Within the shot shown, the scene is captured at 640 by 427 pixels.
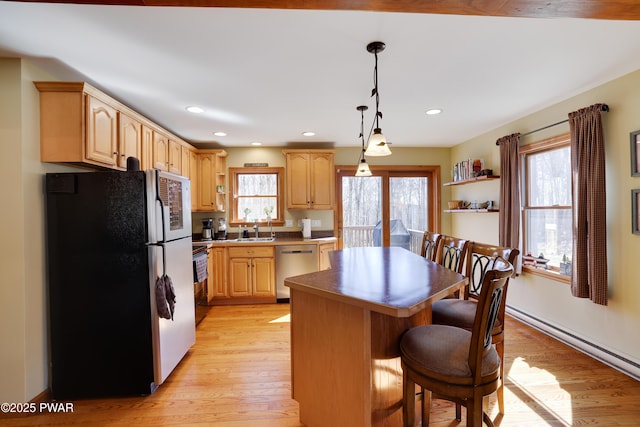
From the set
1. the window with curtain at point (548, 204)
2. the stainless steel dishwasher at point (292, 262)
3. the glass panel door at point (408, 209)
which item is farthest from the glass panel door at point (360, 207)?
the window with curtain at point (548, 204)

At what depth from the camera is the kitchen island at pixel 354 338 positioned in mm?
1355

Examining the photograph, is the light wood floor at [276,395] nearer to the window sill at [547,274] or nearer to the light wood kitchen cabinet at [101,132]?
the window sill at [547,274]

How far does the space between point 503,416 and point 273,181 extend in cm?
394

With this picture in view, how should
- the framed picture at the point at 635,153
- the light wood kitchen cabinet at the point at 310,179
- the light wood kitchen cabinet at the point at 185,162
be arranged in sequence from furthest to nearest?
the light wood kitchen cabinet at the point at 310,179 < the light wood kitchen cabinet at the point at 185,162 < the framed picture at the point at 635,153

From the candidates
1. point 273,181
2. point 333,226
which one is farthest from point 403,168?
point 273,181

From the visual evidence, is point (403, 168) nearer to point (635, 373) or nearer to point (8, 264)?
point (635, 373)

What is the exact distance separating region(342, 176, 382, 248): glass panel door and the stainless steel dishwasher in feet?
3.17

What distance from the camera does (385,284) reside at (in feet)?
4.95

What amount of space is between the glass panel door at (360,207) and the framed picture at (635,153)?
3023 millimetres

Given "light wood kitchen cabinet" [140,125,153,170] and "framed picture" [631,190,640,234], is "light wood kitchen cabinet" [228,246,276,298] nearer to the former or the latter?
"light wood kitchen cabinet" [140,125,153,170]

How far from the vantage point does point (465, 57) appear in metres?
2.01

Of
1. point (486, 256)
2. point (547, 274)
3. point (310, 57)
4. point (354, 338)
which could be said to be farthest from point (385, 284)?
point (547, 274)

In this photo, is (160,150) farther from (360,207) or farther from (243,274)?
(360,207)

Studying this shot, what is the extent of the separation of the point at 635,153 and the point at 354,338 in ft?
8.62
